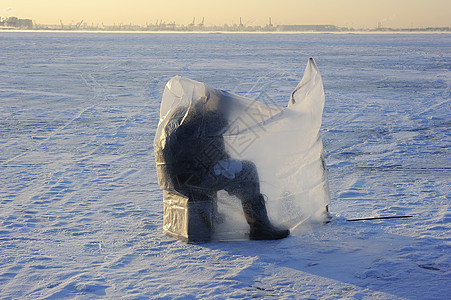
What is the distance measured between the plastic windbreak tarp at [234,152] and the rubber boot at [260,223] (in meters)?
0.04

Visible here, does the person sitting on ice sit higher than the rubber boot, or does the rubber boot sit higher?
the person sitting on ice

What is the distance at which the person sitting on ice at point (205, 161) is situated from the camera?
3297mm

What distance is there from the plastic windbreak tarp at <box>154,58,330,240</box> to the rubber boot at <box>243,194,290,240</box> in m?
0.04

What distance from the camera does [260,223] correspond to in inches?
136

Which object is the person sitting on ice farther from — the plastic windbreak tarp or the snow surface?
the snow surface

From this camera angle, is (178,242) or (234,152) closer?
(234,152)

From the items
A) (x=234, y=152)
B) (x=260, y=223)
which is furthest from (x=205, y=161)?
(x=260, y=223)

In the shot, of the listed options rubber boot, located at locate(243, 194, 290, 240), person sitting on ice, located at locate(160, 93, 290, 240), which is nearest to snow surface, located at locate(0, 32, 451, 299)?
rubber boot, located at locate(243, 194, 290, 240)

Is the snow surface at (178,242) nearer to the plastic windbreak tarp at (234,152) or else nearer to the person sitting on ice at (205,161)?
the plastic windbreak tarp at (234,152)

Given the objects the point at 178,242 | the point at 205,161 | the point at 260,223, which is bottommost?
the point at 178,242

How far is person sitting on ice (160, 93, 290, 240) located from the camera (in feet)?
10.8

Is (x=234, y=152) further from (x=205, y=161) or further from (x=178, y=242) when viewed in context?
(x=178, y=242)

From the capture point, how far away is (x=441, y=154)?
600 cm

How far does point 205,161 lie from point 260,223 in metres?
0.56
